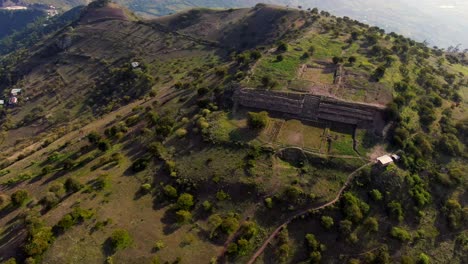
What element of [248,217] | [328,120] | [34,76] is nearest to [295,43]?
[328,120]

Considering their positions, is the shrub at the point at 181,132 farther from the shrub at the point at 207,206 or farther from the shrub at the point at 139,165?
the shrub at the point at 207,206

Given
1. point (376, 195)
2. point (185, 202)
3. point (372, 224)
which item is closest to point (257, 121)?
point (185, 202)

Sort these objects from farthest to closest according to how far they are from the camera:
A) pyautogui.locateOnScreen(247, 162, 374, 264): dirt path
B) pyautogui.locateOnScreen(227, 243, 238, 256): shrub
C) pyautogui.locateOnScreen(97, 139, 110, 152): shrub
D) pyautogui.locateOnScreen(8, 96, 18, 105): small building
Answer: pyautogui.locateOnScreen(8, 96, 18, 105): small building < pyautogui.locateOnScreen(97, 139, 110, 152): shrub < pyautogui.locateOnScreen(247, 162, 374, 264): dirt path < pyautogui.locateOnScreen(227, 243, 238, 256): shrub

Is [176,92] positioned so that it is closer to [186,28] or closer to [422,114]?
[422,114]

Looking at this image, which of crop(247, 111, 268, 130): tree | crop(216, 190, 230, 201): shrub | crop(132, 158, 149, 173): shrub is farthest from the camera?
crop(247, 111, 268, 130): tree

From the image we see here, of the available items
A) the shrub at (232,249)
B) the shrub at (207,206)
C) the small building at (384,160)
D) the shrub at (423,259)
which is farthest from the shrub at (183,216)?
the shrub at (423,259)

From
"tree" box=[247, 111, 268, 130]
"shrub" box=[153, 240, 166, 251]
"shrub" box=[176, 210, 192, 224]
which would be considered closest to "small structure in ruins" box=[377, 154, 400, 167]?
"tree" box=[247, 111, 268, 130]

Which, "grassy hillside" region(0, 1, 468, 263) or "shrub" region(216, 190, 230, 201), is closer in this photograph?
"grassy hillside" region(0, 1, 468, 263)

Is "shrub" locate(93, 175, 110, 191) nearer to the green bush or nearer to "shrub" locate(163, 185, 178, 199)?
"shrub" locate(163, 185, 178, 199)
